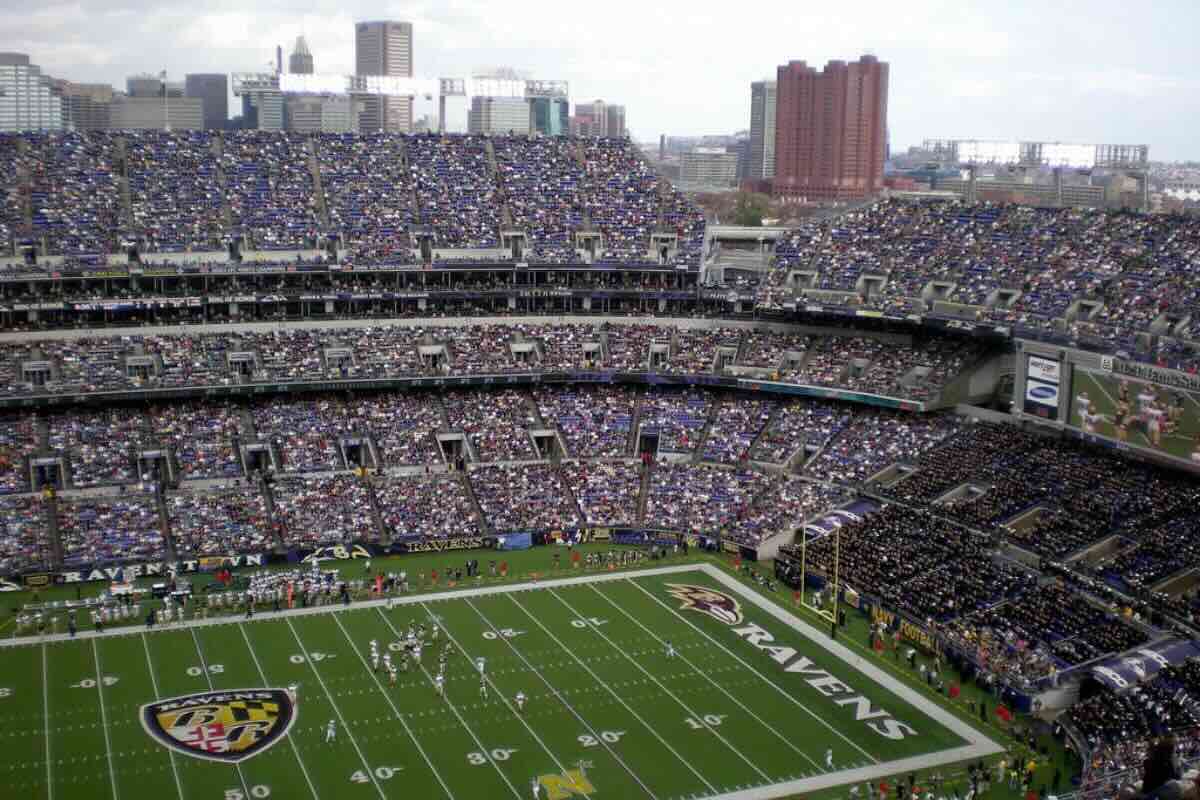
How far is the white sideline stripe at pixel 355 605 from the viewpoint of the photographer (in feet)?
124

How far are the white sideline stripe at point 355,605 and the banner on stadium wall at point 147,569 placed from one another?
4.50m

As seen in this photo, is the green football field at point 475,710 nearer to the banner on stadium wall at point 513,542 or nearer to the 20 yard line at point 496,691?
the 20 yard line at point 496,691

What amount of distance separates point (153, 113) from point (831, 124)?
87811mm

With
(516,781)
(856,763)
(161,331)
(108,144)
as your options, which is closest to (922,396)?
(856,763)

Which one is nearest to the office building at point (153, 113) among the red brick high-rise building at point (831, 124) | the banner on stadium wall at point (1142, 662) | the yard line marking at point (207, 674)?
the red brick high-rise building at point (831, 124)

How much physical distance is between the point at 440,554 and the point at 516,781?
59.6 feet

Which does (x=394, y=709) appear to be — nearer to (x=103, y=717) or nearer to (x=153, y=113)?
(x=103, y=717)

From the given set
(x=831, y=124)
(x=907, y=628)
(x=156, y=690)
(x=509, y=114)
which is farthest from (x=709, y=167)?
(x=156, y=690)

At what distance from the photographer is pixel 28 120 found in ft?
374

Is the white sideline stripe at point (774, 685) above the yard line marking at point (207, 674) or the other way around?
above

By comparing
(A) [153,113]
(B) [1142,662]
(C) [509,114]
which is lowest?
(B) [1142,662]

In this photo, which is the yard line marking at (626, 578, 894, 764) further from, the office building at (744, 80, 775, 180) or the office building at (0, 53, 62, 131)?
the office building at (744, 80, 775, 180)

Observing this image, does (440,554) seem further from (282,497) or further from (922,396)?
(922,396)

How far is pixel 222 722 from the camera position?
32.1 meters
